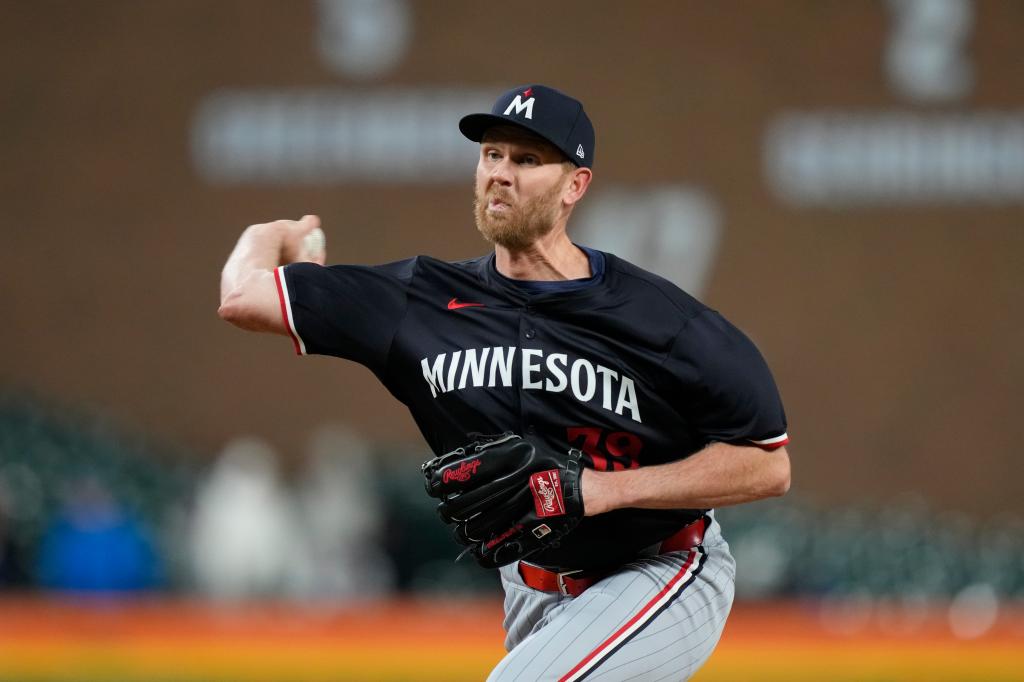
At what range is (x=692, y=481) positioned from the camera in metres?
3.54

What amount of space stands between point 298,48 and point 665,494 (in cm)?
1084

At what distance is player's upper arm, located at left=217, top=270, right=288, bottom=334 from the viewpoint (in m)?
3.76

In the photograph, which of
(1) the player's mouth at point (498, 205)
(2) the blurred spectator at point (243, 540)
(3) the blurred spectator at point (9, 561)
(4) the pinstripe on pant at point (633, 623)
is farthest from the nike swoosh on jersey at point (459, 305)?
(3) the blurred spectator at point (9, 561)

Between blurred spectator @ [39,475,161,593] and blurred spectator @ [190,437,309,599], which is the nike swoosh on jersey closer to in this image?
blurred spectator @ [39,475,161,593]

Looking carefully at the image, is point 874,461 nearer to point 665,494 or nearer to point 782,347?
point 782,347

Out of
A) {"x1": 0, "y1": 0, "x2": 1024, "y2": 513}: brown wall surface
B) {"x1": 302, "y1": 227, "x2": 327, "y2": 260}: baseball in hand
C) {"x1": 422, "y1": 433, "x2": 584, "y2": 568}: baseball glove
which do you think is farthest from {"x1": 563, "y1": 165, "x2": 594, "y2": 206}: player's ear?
{"x1": 0, "y1": 0, "x2": 1024, "y2": 513}: brown wall surface

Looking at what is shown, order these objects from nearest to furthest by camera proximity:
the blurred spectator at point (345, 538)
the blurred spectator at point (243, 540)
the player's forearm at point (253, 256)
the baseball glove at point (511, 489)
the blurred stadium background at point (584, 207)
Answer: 1. the baseball glove at point (511, 489)
2. the player's forearm at point (253, 256)
3. the blurred spectator at point (243, 540)
4. the blurred spectator at point (345, 538)
5. the blurred stadium background at point (584, 207)

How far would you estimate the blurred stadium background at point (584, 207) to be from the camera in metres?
13.7

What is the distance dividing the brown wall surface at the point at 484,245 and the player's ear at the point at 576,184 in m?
9.85

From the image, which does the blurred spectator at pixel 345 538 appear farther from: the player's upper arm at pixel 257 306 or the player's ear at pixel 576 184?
the player's ear at pixel 576 184

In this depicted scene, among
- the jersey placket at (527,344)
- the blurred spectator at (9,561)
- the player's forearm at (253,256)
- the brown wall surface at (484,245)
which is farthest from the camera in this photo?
the brown wall surface at (484,245)

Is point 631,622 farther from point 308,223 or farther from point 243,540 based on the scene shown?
point 243,540

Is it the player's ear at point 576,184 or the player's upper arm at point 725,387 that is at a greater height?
the player's ear at point 576,184

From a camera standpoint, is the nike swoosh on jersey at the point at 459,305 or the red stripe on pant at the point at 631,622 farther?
the nike swoosh on jersey at the point at 459,305
